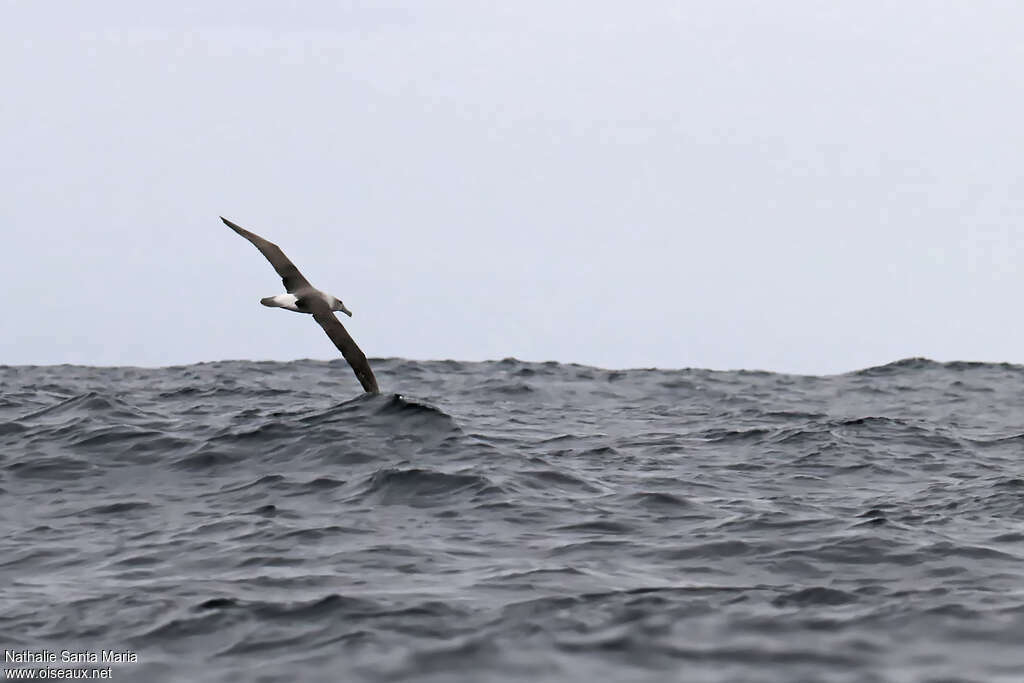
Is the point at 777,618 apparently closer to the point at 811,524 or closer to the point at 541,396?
the point at 811,524

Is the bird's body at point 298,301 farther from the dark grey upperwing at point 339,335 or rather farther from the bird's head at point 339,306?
the bird's head at point 339,306

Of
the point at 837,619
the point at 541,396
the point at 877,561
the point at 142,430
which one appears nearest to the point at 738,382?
the point at 541,396

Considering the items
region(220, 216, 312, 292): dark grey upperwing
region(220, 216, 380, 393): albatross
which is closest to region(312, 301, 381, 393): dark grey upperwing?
region(220, 216, 380, 393): albatross

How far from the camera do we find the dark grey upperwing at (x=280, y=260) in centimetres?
1800

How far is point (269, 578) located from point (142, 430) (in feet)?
23.5

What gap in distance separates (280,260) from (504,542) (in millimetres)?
7940

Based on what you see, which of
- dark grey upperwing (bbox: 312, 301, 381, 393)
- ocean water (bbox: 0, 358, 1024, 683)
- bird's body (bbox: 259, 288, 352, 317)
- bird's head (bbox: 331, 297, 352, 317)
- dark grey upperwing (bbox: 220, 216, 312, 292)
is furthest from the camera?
bird's head (bbox: 331, 297, 352, 317)

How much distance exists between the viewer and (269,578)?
10.4 metres

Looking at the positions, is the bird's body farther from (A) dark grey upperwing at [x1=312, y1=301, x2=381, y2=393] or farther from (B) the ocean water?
(B) the ocean water

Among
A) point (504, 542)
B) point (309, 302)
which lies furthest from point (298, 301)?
point (504, 542)

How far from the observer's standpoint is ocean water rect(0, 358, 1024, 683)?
343 inches

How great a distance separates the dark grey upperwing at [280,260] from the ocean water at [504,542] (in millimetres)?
1910

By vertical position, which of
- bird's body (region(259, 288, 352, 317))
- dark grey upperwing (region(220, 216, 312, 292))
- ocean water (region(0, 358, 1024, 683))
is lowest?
ocean water (region(0, 358, 1024, 683))

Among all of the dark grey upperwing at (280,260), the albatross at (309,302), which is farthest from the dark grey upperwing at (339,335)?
the dark grey upperwing at (280,260)
